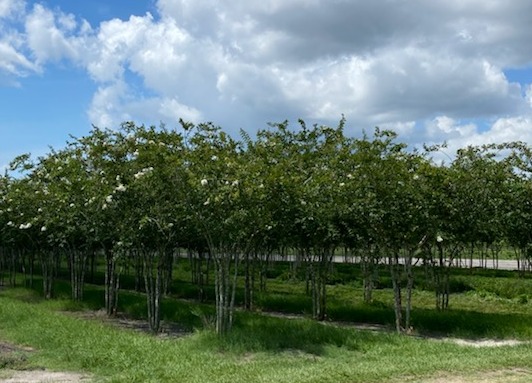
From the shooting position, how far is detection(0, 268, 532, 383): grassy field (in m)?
10.8

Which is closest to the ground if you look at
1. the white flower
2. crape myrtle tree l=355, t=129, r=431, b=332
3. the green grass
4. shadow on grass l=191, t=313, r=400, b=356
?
the green grass

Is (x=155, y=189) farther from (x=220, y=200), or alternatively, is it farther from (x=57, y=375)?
(x=57, y=375)

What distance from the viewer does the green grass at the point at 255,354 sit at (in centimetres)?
1084

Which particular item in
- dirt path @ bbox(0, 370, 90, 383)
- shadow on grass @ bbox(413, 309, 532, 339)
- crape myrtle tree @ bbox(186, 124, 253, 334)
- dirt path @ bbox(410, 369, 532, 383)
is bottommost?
shadow on grass @ bbox(413, 309, 532, 339)

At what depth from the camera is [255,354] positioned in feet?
A: 46.4

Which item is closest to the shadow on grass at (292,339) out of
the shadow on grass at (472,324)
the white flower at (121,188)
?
the white flower at (121,188)

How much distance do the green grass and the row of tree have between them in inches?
73.6

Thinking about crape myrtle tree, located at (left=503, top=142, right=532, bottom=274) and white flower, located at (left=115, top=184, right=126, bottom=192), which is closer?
white flower, located at (left=115, top=184, right=126, bottom=192)

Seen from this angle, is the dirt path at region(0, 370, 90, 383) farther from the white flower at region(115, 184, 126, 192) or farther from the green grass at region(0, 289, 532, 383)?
the white flower at region(115, 184, 126, 192)

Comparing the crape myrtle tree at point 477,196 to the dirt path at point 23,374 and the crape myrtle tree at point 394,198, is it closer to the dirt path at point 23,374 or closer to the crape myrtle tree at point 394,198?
the crape myrtle tree at point 394,198

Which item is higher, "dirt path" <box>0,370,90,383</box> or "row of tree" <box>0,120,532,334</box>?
"row of tree" <box>0,120,532,334</box>

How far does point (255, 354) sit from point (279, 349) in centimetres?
78

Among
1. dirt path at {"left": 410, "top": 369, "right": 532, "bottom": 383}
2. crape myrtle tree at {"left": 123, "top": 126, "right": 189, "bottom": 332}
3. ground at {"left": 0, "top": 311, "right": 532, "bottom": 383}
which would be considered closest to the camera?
Result: dirt path at {"left": 410, "top": 369, "right": 532, "bottom": 383}

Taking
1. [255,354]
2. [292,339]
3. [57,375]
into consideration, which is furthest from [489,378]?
[57,375]
